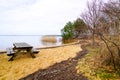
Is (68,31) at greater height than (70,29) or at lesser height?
lesser

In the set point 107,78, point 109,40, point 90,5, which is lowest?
point 107,78

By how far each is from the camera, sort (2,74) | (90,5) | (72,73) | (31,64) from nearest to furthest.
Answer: (72,73) → (2,74) → (31,64) → (90,5)

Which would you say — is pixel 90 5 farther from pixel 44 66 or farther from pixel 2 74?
pixel 2 74

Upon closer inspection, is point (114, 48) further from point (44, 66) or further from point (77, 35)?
point (77, 35)

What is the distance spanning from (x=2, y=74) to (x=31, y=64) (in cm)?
141

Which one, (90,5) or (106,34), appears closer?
(106,34)

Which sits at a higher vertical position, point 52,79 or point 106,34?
point 106,34

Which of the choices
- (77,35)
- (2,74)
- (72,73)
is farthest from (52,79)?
(77,35)

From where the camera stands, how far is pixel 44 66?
20.4 feet

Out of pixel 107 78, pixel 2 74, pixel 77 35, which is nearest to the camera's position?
pixel 107 78

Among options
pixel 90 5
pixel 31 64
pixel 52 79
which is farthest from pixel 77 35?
pixel 52 79

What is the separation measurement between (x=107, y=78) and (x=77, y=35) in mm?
22772

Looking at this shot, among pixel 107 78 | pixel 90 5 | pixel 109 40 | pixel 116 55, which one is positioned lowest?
pixel 107 78

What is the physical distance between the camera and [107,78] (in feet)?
15.4
